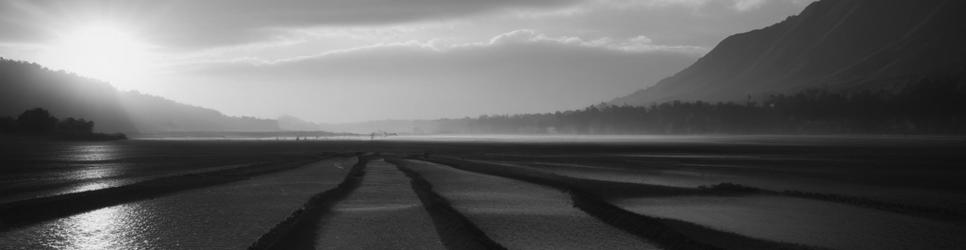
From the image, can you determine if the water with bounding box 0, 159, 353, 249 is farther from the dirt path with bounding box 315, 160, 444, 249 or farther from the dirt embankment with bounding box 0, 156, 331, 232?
the dirt path with bounding box 315, 160, 444, 249

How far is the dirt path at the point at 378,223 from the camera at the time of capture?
15.3 meters

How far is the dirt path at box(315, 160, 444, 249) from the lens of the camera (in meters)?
15.3

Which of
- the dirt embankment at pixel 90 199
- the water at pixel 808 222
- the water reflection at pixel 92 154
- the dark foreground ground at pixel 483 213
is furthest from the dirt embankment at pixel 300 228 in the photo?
the water reflection at pixel 92 154

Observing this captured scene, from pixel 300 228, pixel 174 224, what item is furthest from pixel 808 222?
pixel 174 224

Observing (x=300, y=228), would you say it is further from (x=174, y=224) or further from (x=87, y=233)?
(x=87, y=233)

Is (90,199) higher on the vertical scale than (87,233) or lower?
higher

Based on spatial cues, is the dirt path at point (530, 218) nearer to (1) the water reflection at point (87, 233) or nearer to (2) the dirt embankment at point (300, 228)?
(2) the dirt embankment at point (300, 228)

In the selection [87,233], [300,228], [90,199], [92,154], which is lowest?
[87,233]

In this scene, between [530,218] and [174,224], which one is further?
[530,218]

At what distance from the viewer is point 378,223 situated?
18.5 metres

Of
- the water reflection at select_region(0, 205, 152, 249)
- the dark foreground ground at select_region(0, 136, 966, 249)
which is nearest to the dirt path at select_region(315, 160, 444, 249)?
the dark foreground ground at select_region(0, 136, 966, 249)

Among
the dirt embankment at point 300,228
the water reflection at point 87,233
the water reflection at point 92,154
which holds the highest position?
the water reflection at point 92,154

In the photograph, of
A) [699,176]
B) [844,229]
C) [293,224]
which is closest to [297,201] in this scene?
[293,224]

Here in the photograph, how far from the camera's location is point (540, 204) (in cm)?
2373
